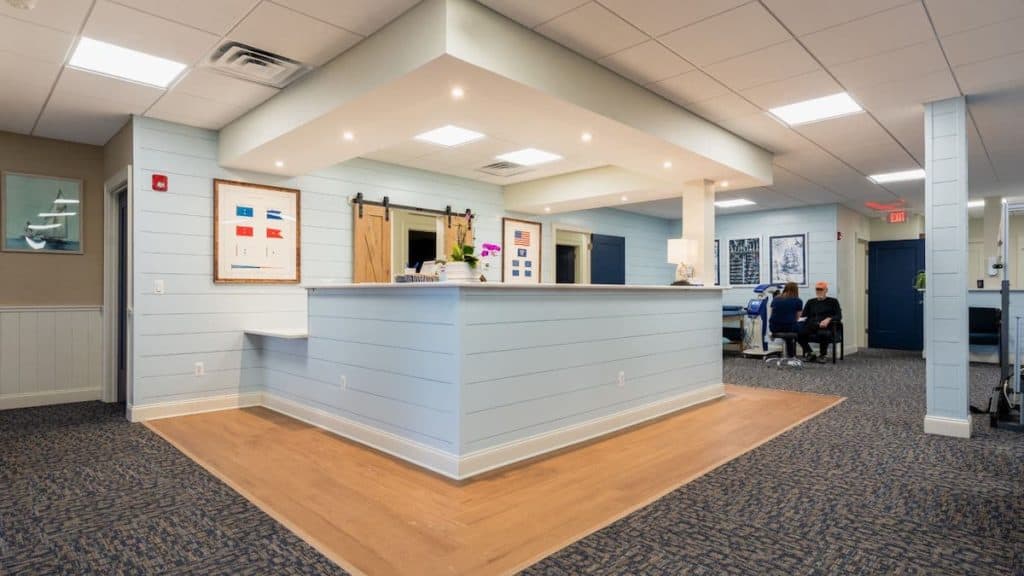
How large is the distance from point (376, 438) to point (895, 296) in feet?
34.4

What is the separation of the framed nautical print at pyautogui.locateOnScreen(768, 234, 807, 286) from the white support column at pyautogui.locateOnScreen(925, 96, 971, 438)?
565 cm

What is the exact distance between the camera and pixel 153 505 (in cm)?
279

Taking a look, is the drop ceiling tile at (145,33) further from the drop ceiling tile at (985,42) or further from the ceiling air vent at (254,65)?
the drop ceiling tile at (985,42)

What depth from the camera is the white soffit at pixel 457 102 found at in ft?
10.1

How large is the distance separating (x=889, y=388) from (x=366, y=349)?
18.5ft

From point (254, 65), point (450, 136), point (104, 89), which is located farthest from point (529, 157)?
point (104, 89)

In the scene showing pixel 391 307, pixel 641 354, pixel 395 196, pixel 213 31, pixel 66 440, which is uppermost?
pixel 213 31

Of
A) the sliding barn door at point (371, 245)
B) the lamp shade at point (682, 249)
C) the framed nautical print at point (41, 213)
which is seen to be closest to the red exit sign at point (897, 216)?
the lamp shade at point (682, 249)

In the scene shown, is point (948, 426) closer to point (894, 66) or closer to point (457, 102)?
point (894, 66)

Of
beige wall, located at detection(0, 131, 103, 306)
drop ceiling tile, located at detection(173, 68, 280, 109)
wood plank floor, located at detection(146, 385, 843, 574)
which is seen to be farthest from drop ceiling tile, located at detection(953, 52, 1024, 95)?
beige wall, located at detection(0, 131, 103, 306)

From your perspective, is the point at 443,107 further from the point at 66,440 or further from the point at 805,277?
the point at 805,277

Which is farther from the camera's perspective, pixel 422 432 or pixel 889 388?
pixel 889 388

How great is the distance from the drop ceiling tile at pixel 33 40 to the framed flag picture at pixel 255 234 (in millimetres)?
1668

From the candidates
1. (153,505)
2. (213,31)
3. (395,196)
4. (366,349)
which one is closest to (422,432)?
(366,349)
